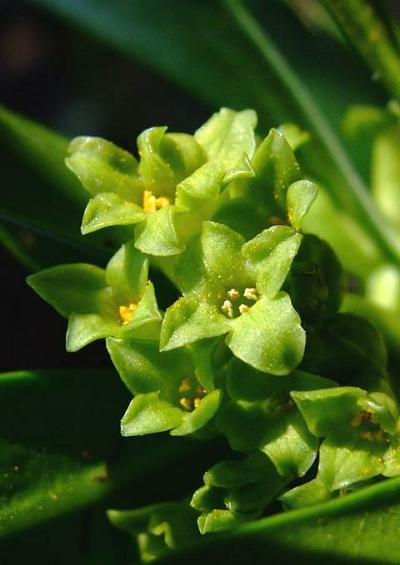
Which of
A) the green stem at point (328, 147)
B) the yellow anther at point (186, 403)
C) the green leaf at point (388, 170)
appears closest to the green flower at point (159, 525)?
the yellow anther at point (186, 403)

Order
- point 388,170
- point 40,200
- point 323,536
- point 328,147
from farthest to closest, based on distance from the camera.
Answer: point 388,170 < point 328,147 < point 40,200 < point 323,536

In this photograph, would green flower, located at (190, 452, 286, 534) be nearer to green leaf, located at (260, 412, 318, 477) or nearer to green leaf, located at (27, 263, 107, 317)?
green leaf, located at (260, 412, 318, 477)

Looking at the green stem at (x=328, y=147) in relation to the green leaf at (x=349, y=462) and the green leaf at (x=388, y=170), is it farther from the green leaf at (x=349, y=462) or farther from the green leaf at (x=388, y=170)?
the green leaf at (x=349, y=462)

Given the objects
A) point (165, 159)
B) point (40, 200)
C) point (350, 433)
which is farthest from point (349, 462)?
point (40, 200)

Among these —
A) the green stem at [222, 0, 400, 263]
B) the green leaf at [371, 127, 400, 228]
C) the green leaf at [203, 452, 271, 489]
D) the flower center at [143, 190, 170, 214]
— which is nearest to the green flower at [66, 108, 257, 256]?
the flower center at [143, 190, 170, 214]

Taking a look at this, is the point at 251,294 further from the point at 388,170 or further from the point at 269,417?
the point at 388,170

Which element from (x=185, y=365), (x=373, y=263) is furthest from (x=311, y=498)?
(x=373, y=263)

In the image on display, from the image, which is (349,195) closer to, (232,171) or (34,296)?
(232,171)
